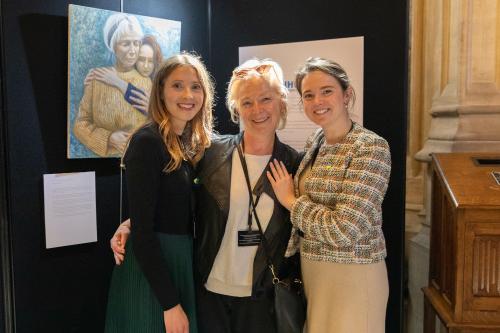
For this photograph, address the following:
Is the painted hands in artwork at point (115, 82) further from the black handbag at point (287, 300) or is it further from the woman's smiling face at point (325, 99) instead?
the woman's smiling face at point (325, 99)

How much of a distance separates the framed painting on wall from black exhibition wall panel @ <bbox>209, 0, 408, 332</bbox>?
2.11 feet

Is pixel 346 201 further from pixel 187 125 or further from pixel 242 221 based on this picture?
pixel 187 125

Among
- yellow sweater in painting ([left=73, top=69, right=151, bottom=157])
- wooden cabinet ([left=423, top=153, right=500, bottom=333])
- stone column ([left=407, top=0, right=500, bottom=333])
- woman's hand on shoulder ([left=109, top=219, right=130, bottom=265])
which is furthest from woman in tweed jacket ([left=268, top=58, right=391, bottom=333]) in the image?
yellow sweater in painting ([left=73, top=69, right=151, bottom=157])

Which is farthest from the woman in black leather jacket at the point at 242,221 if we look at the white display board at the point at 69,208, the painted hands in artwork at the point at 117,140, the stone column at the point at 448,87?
the stone column at the point at 448,87

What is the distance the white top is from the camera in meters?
1.73

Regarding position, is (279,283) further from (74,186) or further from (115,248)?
(74,186)

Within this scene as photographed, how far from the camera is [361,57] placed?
228 centimetres

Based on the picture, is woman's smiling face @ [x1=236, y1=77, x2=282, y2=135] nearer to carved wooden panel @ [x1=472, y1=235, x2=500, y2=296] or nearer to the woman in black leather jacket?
the woman in black leather jacket

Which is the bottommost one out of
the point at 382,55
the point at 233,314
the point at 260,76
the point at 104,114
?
the point at 233,314

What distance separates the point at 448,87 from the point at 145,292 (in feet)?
5.77

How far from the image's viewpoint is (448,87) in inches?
93.8

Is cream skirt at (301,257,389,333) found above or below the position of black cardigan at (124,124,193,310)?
below

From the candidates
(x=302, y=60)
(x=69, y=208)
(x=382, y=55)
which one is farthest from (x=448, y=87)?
(x=69, y=208)

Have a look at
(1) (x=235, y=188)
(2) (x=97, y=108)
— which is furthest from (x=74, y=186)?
(1) (x=235, y=188)
